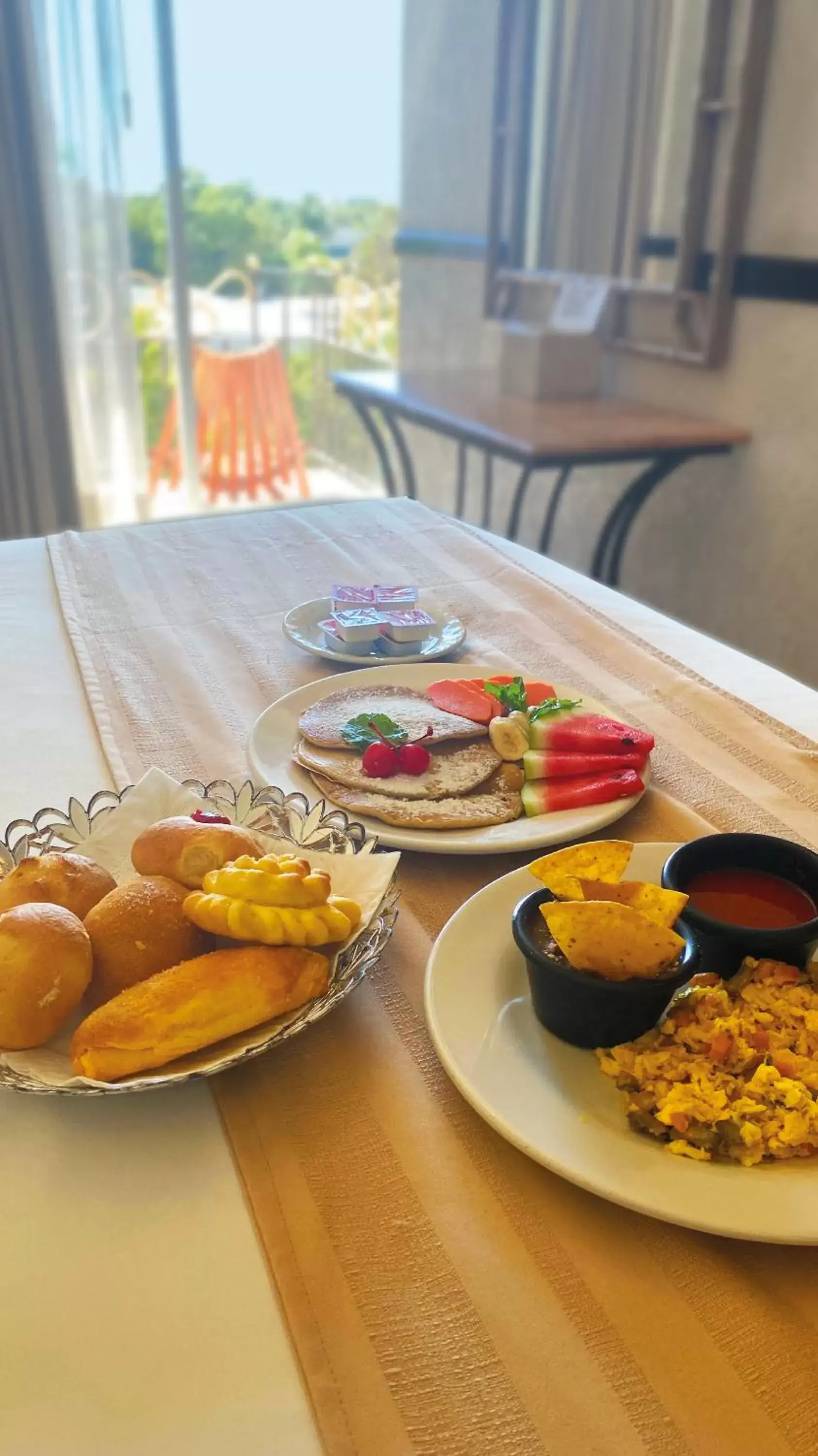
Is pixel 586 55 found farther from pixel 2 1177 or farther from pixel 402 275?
pixel 2 1177

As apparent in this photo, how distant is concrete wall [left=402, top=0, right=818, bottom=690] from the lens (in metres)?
1.96

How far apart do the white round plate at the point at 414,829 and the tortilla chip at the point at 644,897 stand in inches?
6.4

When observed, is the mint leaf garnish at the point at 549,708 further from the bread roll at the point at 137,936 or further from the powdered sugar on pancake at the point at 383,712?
the bread roll at the point at 137,936

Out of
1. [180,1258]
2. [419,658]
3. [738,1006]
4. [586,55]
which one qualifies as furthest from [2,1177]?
[586,55]

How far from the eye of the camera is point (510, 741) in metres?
0.81

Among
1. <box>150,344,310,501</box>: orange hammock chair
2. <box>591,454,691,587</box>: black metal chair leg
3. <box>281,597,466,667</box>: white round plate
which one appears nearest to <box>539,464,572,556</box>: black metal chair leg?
<box>591,454,691,587</box>: black metal chair leg

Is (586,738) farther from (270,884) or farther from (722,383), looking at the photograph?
(722,383)

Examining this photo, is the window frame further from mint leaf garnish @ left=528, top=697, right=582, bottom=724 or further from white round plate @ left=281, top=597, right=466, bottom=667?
mint leaf garnish @ left=528, top=697, right=582, bottom=724

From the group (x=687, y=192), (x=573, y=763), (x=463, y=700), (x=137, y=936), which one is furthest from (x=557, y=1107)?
(x=687, y=192)

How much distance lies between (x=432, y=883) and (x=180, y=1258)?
306 mm

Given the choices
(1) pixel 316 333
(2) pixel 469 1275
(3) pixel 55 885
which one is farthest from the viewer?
(1) pixel 316 333

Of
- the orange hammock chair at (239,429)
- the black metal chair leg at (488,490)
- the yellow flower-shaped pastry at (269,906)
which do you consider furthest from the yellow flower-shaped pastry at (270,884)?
the orange hammock chair at (239,429)

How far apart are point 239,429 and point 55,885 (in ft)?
11.6

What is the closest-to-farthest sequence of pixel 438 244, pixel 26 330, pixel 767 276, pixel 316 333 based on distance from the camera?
1. pixel 767 276
2. pixel 26 330
3. pixel 438 244
4. pixel 316 333
